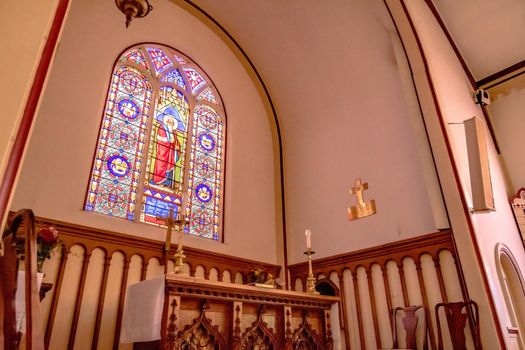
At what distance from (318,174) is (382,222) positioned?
4.92 ft

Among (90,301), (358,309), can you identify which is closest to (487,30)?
(358,309)

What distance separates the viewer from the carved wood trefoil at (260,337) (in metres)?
3.21

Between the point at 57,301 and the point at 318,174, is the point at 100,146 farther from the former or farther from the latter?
the point at 318,174

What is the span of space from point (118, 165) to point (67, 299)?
176 centimetres

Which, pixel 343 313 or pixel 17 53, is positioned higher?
pixel 17 53

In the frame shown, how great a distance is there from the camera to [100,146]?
470 centimetres

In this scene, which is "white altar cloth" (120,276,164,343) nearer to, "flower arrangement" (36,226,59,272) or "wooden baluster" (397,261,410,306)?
"flower arrangement" (36,226,59,272)

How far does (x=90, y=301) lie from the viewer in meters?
3.83

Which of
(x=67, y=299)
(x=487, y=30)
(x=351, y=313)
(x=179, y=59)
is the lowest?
(x=351, y=313)

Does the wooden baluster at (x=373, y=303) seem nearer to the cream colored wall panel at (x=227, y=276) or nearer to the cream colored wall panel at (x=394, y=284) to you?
the cream colored wall panel at (x=394, y=284)

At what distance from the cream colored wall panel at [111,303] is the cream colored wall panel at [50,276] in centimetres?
54

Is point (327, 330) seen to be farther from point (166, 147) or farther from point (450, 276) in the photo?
point (166, 147)

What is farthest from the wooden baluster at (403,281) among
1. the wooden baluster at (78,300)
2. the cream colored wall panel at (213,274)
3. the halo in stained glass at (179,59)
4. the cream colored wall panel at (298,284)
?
the halo in stained glass at (179,59)

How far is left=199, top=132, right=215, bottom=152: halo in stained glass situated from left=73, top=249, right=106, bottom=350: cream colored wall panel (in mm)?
2428
